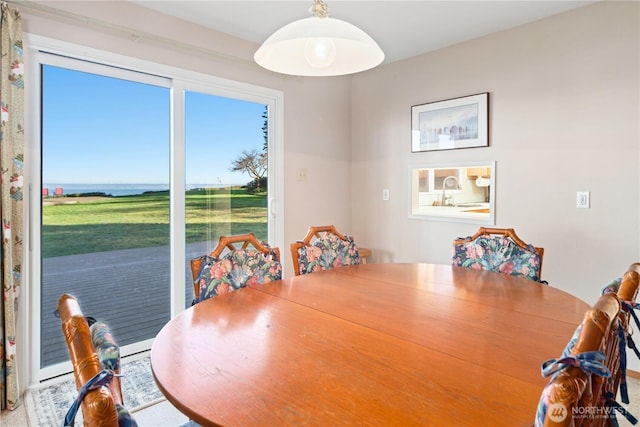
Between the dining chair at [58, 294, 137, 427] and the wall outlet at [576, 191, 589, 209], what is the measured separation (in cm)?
277

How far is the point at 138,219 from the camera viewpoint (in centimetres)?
272

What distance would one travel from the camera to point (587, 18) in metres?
2.47

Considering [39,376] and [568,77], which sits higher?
[568,77]

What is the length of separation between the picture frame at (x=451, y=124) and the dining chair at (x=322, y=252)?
1.39 m

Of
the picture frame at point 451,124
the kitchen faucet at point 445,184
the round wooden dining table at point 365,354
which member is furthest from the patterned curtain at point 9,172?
the kitchen faucet at point 445,184

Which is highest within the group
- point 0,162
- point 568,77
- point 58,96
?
point 568,77

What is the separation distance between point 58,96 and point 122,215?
2.71 ft

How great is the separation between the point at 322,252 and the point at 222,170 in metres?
1.28

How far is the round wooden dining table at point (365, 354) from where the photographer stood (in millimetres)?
793

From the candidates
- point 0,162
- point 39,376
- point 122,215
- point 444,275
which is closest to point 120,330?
point 39,376

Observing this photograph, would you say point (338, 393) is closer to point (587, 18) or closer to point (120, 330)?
point (120, 330)

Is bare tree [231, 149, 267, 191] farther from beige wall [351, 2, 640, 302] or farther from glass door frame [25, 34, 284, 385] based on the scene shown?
beige wall [351, 2, 640, 302]

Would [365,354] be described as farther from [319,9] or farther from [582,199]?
[582,199]

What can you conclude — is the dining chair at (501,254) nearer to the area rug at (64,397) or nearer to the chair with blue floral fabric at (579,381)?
the chair with blue floral fabric at (579,381)
